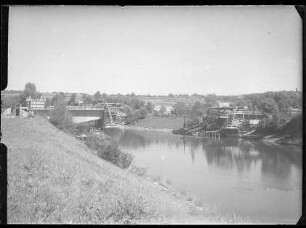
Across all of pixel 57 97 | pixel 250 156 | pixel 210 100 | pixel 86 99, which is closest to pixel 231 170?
pixel 250 156

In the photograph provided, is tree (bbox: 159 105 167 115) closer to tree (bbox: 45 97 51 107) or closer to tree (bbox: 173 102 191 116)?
tree (bbox: 173 102 191 116)

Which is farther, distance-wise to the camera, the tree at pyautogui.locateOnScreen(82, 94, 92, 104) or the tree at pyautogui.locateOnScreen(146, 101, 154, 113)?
the tree at pyautogui.locateOnScreen(146, 101, 154, 113)

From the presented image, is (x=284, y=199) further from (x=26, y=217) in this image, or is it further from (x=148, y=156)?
(x=26, y=217)

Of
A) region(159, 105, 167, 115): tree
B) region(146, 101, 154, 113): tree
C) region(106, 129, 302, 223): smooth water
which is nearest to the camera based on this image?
region(106, 129, 302, 223): smooth water

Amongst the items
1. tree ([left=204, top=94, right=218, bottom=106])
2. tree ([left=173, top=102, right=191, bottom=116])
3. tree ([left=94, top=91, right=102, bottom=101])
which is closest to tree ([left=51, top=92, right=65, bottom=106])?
tree ([left=94, top=91, right=102, bottom=101])

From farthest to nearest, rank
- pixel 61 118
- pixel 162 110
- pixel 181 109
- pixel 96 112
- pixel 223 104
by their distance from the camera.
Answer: pixel 162 110 → pixel 181 109 → pixel 61 118 → pixel 96 112 → pixel 223 104

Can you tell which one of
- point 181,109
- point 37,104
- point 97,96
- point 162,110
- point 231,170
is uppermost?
point 97,96

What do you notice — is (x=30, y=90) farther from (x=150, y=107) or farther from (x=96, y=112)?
(x=150, y=107)

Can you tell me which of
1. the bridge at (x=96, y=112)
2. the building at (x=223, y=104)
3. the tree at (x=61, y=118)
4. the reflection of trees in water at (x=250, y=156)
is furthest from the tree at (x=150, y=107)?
the tree at (x=61, y=118)
